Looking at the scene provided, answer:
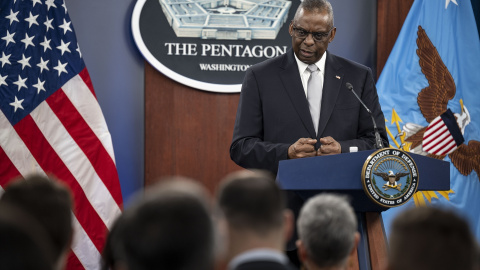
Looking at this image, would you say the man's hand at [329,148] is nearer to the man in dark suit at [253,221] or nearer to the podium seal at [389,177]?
the podium seal at [389,177]

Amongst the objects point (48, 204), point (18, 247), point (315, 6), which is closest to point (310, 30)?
point (315, 6)

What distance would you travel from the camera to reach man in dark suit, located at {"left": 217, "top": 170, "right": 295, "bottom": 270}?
1.68 m

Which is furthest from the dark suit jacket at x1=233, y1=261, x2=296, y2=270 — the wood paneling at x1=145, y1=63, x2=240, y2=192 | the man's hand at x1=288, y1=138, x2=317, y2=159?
the wood paneling at x1=145, y1=63, x2=240, y2=192

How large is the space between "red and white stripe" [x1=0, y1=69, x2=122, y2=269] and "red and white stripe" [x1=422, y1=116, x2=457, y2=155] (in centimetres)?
245

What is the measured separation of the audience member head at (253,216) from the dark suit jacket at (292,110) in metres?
1.61

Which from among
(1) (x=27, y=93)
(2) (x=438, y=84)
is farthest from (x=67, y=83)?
(2) (x=438, y=84)

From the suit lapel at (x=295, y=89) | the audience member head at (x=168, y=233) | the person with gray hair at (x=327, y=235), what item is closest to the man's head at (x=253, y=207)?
the person with gray hair at (x=327, y=235)

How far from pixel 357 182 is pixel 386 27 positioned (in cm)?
307

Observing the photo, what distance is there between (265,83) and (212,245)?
2.48m

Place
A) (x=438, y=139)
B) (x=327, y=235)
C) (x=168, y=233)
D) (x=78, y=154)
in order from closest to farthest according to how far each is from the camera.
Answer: (x=168, y=233) → (x=327, y=235) → (x=78, y=154) → (x=438, y=139)

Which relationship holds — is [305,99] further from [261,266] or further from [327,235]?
[261,266]

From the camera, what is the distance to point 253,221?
1.73 m

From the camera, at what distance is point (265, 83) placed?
3650 mm

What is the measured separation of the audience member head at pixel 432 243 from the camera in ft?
4.31
